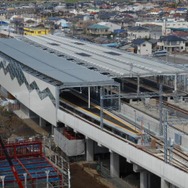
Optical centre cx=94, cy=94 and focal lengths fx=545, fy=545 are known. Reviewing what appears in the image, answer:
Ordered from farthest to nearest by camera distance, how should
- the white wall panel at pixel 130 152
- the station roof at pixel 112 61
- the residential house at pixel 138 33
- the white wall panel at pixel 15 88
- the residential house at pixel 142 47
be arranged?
1. the residential house at pixel 138 33
2. the residential house at pixel 142 47
3. the white wall panel at pixel 15 88
4. the station roof at pixel 112 61
5. the white wall panel at pixel 130 152

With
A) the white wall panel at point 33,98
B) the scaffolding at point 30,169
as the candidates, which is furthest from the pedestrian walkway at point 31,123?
the scaffolding at point 30,169

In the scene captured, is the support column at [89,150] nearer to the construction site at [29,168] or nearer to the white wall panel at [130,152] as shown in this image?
the white wall panel at [130,152]

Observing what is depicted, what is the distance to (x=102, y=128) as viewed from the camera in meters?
6.94

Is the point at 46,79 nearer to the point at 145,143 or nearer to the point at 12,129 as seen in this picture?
the point at 12,129

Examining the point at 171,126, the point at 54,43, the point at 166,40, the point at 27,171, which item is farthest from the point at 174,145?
the point at 166,40

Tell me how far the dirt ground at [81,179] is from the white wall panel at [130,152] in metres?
0.44

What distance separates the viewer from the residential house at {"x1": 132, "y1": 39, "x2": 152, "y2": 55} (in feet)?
61.3

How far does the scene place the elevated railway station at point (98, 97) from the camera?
598 centimetres

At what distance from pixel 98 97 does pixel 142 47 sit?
10169 millimetres

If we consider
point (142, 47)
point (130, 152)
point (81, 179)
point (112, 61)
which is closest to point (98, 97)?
point (112, 61)

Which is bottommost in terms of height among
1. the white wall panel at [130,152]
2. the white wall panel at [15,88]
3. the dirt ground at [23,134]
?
the dirt ground at [23,134]

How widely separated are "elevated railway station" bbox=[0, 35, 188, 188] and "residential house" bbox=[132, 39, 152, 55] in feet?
20.1

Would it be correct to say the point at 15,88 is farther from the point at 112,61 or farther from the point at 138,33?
the point at 138,33

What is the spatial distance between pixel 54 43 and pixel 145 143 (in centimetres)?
766
